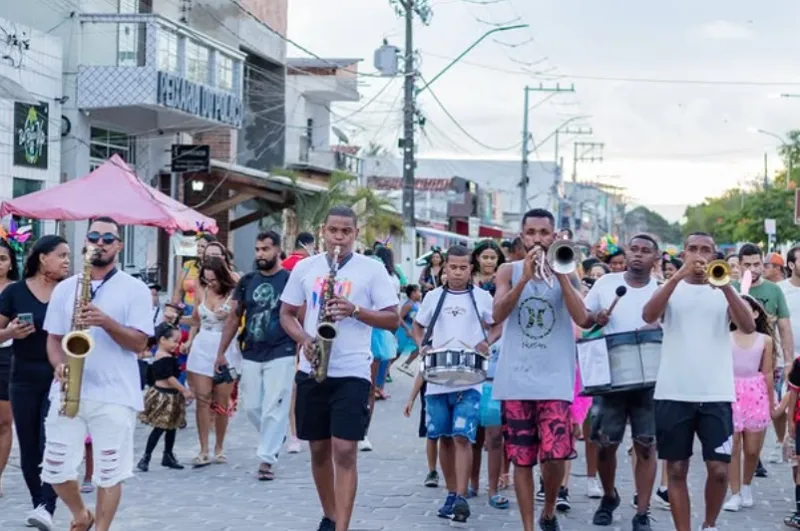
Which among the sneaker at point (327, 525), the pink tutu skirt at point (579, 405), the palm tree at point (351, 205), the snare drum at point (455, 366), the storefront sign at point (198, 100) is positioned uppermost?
the storefront sign at point (198, 100)

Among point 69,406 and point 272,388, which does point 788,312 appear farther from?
point 69,406

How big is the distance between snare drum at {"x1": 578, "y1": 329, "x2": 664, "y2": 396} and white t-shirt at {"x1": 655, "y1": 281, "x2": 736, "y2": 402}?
93 cm

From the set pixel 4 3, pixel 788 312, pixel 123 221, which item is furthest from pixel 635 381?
pixel 4 3

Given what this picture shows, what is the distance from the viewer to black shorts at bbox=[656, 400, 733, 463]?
831 cm

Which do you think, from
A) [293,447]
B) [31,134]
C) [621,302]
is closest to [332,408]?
[621,302]

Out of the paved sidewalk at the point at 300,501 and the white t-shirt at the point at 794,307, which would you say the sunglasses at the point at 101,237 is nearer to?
the paved sidewalk at the point at 300,501

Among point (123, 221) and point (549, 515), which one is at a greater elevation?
point (123, 221)

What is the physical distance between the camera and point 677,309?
331 inches

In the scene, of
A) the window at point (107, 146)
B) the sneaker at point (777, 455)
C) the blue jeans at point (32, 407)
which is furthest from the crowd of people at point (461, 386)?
the window at point (107, 146)

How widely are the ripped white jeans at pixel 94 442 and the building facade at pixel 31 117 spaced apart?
1386 cm

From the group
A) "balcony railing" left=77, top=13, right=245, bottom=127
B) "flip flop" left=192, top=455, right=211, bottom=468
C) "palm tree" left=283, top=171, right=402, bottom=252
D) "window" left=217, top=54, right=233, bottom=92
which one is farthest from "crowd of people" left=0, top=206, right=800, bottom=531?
"palm tree" left=283, top=171, right=402, bottom=252

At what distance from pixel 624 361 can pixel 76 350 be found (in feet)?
12.7

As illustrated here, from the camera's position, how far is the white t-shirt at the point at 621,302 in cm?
950

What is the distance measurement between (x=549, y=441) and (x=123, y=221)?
1131 cm
